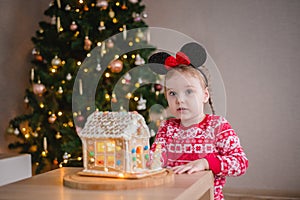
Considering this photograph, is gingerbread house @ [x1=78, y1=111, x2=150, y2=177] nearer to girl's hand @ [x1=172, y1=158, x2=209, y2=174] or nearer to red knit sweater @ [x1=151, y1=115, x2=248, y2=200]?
girl's hand @ [x1=172, y1=158, x2=209, y2=174]

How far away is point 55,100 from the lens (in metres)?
4.02

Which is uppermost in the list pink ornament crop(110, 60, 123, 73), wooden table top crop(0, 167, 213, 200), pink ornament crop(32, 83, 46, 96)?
pink ornament crop(110, 60, 123, 73)

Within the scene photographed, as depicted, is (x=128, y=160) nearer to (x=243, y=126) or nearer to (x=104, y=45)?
(x=104, y=45)

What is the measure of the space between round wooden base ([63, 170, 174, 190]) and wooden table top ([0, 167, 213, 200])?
0.07 feet

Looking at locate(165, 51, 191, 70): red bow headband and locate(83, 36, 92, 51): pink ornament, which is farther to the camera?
locate(83, 36, 92, 51): pink ornament

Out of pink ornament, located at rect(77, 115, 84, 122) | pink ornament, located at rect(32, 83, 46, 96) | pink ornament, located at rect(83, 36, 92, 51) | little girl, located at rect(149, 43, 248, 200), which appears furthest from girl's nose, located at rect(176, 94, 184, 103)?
pink ornament, located at rect(32, 83, 46, 96)

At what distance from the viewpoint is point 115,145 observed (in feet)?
4.57

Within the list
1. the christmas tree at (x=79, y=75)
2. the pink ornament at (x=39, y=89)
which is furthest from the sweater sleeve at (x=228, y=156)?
the pink ornament at (x=39, y=89)

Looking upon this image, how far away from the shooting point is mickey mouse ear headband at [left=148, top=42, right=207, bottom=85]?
1.79 metres

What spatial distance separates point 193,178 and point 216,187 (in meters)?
0.42

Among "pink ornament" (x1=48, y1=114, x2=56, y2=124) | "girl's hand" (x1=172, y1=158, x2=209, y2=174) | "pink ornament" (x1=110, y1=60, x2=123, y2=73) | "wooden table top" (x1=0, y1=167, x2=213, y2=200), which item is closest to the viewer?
"wooden table top" (x1=0, y1=167, x2=213, y2=200)

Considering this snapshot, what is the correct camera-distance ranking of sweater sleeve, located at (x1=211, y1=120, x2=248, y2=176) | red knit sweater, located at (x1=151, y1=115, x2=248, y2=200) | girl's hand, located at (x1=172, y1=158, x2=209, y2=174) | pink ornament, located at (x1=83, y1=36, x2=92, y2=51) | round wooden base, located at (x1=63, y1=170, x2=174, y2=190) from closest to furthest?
round wooden base, located at (x1=63, y1=170, x2=174, y2=190) → girl's hand, located at (x1=172, y1=158, x2=209, y2=174) → sweater sleeve, located at (x1=211, y1=120, x2=248, y2=176) → red knit sweater, located at (x1=151, y1=115, x2=248, y2=200) → pink ornament, located at (x1=83, y1=36, x2=92, y2=51)

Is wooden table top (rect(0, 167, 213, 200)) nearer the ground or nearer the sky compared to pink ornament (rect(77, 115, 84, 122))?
nearer the ground

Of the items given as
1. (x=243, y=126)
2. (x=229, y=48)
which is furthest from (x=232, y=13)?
(x=243, y=126)
